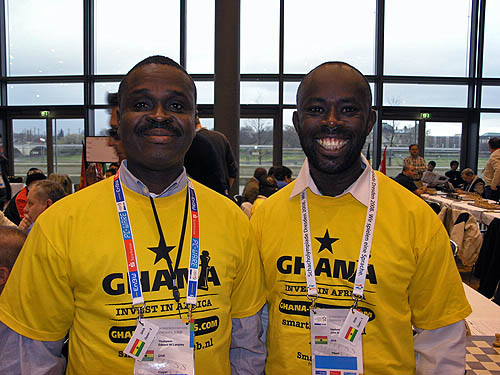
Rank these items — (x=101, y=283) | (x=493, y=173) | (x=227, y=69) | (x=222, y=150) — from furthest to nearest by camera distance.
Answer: (x=227, y=69), (x=493, y=173), (x=222, y=150), (x=101, y=283)

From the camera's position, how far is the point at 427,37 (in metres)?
10.7

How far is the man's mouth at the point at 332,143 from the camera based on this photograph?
4.64 ft

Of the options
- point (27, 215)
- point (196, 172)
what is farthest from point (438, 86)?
point (27, 215)

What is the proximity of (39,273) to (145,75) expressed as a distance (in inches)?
25.3

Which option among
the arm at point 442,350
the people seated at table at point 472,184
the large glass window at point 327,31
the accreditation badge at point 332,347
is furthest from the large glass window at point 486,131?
the accreditation badge at point 332,347

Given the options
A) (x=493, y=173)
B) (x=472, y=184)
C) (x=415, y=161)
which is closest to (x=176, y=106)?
(x=493, y=173)

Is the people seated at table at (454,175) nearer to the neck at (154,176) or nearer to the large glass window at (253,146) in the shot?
the large glass window at (253,146)

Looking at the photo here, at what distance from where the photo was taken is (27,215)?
349 cm

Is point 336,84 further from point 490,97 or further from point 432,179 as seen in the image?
point 490,97

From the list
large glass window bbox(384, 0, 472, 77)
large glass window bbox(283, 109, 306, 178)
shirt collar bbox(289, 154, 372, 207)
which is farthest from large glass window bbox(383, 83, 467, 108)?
shirt collar bbox(289, 154, 372, 207)

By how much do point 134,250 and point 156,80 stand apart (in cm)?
51

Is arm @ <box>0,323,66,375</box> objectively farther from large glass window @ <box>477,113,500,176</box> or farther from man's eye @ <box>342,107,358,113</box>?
large glass window @ <box>477,113,500,176</box>

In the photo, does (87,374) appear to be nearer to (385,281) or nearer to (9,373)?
(9,373)

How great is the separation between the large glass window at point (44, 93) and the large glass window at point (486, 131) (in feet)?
34.3
